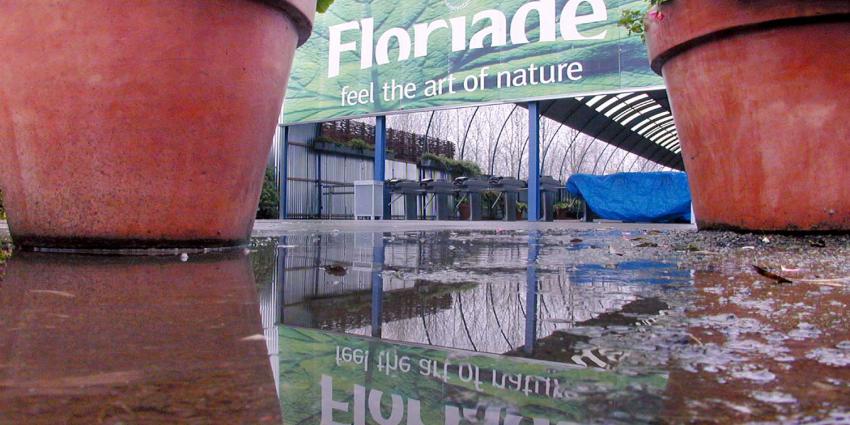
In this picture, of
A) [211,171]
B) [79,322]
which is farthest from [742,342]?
[211,171]

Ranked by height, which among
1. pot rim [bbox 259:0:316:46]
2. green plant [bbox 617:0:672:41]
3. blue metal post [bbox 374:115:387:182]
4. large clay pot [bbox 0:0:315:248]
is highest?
blue metal post [bbox 374:115:387:182]

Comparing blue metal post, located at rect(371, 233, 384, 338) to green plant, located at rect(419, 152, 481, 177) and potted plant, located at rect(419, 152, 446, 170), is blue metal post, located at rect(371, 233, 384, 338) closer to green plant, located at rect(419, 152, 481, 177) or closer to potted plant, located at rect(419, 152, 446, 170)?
potted plant, located at rect(419, 152, 446, 170)

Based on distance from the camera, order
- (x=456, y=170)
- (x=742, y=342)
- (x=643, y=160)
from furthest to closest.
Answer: (x=643, y=160)
(x=456, y=170)
(x=742, y=342)

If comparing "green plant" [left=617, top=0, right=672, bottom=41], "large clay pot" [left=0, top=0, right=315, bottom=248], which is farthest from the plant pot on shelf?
"large clay pot" [left=0, top=0, right=315, bottom=248]

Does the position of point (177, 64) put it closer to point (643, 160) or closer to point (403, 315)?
point (403, 315)

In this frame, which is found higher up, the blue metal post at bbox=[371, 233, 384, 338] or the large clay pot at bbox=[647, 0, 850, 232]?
the large clay pot at bbox=[647, 0, 850, 232]

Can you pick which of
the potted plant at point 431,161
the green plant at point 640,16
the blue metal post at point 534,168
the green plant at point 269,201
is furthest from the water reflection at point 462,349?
the potted plant at point 431,161

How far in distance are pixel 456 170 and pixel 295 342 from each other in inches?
789

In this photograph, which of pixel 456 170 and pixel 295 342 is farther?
pixel 456 170

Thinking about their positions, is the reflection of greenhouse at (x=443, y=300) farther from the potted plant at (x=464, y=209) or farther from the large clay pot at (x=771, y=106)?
the potted plant at (x=464, y=209)

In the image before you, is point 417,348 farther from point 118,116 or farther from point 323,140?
point 323,140

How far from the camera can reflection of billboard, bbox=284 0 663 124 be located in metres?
10.2

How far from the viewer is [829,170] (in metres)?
2.17

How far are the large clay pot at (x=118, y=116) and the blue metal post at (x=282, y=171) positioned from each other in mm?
13897
